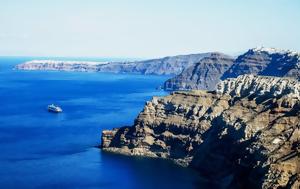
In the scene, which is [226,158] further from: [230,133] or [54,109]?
[54,109]

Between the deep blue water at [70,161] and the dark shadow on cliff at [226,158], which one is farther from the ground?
the dark shadow on cliff at [226,158]

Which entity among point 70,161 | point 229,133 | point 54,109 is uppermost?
point 229,133

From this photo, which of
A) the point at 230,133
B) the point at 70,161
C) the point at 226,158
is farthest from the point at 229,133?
the point at 70,161

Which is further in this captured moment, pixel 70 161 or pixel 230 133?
pixel 70 161

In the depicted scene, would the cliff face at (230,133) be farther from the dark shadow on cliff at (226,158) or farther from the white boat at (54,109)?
the white boat at (54,109)

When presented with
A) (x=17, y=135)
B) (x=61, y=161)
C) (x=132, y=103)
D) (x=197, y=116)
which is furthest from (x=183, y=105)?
(x=132, y=103)

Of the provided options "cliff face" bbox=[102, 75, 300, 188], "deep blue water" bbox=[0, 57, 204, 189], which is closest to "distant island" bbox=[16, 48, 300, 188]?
"cliff face" bbox=[102, 75, 300, 188]

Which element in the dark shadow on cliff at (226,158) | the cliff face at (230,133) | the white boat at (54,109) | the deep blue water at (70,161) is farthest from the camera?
the white boat at (54,109)

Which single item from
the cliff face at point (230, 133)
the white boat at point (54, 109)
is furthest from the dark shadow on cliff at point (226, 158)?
the white boat at point (54, 109)

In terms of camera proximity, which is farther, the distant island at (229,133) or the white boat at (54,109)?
the white boat at (54,109)
